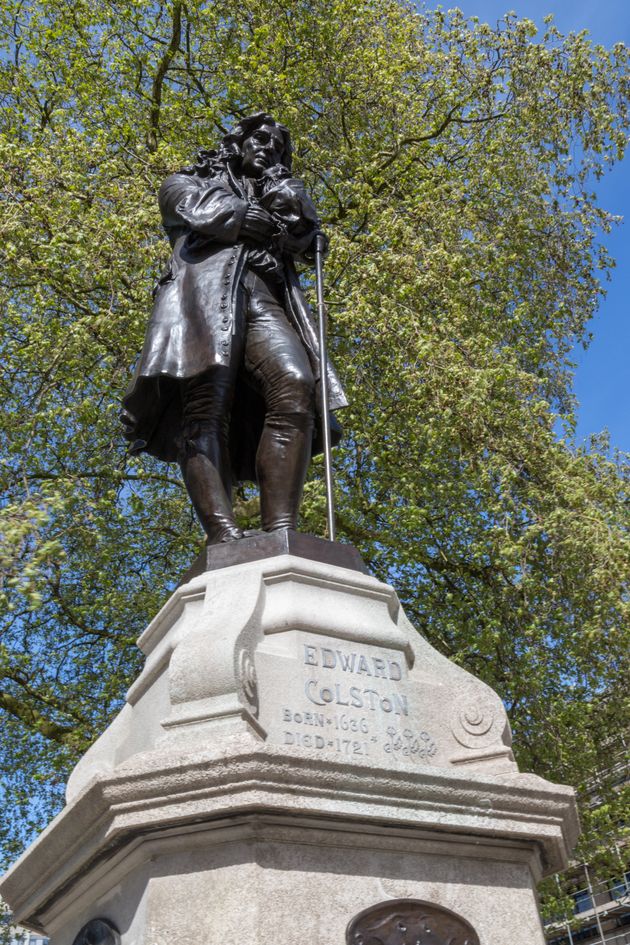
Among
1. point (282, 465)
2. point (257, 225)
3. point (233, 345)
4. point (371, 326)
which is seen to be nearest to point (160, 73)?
point (371, 326)

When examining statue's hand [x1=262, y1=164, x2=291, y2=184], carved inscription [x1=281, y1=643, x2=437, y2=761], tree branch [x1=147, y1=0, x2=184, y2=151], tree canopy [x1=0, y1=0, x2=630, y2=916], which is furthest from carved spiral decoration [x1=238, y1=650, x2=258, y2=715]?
tree branch [x1=147, y1=0, x2=184, y2=151]

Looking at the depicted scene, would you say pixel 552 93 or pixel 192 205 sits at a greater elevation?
pixel 552 93

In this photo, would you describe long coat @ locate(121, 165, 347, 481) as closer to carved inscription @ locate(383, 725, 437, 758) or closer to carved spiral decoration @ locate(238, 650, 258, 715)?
carved spiral decoration @ locate(238, 650, 258, 715)

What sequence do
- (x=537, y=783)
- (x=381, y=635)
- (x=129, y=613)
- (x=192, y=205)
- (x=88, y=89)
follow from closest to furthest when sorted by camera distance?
(x=537, y=783) < (x=381, y=635) < (x=192, y=205) < (x=129, y=613) < (x=88, y=89)

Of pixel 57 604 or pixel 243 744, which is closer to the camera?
pixel 243 744

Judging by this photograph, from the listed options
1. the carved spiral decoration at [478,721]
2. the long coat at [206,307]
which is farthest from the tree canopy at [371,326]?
the carved spiral decoration at [478,721]

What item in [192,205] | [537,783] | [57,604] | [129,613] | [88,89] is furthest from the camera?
[88,89]

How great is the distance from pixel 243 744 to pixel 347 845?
60cm

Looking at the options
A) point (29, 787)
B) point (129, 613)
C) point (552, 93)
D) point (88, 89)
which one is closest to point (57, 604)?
point (129, 613)

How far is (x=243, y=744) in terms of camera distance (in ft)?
11.6

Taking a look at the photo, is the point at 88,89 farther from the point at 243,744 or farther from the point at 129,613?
the point at 243,744

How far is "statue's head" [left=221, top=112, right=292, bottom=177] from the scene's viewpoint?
6.39 metres

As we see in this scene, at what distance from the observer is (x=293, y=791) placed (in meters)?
3.58

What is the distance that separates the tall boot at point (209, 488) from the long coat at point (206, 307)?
1.22 feet
